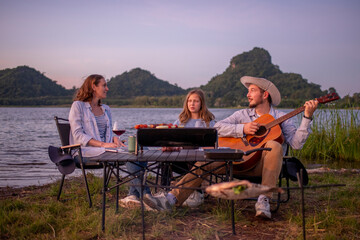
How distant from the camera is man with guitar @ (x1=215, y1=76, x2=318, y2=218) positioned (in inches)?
129

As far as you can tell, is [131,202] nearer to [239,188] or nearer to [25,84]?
[239,188]

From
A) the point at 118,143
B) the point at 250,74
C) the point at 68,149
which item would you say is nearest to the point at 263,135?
the point at 118,143

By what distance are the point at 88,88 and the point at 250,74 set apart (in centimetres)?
6491

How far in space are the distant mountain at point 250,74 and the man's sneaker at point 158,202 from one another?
35750 mm

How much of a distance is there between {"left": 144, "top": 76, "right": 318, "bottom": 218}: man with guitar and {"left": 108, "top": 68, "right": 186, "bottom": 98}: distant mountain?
75363 millimetres

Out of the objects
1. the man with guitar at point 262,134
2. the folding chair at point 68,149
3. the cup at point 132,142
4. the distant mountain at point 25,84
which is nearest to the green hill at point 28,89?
the distant mountain at point 25,84

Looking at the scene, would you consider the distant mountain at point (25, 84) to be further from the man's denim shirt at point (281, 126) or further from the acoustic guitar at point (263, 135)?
the acoustic guitar at point (263, 135)

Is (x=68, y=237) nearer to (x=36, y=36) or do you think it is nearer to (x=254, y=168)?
(x=254, y=168)

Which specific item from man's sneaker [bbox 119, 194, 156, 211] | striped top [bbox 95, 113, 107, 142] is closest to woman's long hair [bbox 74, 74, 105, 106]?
striped top [bbox 95, 113, 107, 142]

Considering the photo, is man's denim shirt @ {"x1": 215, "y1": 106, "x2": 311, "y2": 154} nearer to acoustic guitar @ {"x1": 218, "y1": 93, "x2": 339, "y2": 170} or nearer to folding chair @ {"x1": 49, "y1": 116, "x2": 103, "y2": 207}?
acoustic guitar @ {"x1": 218, "y1": 93, "x2": 339, "y2": 170}

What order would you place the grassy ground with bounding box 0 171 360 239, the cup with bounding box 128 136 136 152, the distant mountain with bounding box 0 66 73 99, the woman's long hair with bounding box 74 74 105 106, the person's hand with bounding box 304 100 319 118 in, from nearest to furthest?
the grassy ground with bounding box 0 171 360 239 < the cup with bounding box 128 136 136 152 < the person's hand with bounding box 304 100 319 118 < the woman's long hair with bounding box 74 74 105 106 < the distant mountain with bounding box 0 66 73 99

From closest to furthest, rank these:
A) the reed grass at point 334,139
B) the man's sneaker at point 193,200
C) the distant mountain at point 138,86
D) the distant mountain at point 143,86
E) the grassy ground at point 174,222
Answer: the grassy ground at point 174,222
the man's sneaker at point 193,200
the reed grass at point 334,139
the distant mountain at point 143,86
the distant mountain at point 138,86

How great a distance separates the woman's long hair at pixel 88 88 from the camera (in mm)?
4383

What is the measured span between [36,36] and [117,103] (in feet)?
173
